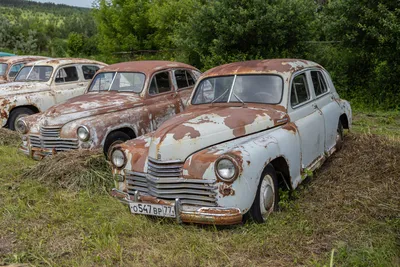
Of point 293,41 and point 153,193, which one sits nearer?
point 153,193

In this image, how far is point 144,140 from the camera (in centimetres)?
466

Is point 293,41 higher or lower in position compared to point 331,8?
lower

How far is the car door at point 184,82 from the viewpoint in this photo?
748 cm

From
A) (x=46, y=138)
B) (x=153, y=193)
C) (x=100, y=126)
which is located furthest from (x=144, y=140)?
(x=46, y=138)

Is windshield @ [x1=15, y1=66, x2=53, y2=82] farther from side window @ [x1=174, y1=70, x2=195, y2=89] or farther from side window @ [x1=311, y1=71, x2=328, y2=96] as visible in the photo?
side window @ [x1=311, y1=71, x2=328, y2=96]

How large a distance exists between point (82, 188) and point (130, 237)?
5.26 ft

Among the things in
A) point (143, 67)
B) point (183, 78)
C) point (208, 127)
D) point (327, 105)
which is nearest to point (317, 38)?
point (183, 78)

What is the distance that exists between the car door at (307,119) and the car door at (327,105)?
187mm

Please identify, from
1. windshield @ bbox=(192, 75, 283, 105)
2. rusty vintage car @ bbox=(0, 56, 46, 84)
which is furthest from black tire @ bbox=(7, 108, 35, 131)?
windshield @ bbox=(192, 75, 283, 105)

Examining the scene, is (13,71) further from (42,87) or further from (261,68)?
(261,68)

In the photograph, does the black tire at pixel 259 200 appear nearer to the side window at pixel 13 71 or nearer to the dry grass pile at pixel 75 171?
the dry grass pile at pixel 75 171

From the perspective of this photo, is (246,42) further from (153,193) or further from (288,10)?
(153,193)

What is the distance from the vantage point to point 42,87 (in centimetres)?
912

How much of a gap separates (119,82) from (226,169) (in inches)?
162
